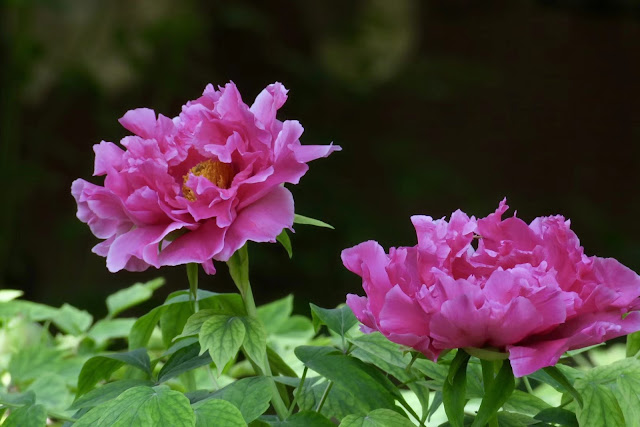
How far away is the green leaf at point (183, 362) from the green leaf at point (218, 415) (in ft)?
0.20

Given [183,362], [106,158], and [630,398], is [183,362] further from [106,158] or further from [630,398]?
[630,398]

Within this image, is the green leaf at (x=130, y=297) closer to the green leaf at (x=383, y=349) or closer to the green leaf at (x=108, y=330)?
the green leaf at (x=108, y=330)

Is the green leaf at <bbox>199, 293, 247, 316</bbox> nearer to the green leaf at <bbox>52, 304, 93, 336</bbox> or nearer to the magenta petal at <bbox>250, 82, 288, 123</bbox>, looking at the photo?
the magenta petal at <bbox>250, 82, 288, 123</bbox>

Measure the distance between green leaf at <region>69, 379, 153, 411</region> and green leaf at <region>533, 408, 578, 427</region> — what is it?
0.71 ft

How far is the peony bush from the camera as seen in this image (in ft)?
1.37

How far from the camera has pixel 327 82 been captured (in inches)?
127

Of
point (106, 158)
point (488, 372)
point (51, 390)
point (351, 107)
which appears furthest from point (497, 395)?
point (351, 107)

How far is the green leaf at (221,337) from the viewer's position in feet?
1.52

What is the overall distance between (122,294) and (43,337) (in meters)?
0.08

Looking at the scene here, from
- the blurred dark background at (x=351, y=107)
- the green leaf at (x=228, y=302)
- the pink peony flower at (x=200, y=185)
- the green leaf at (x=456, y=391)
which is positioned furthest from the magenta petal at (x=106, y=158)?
the blurred dark background at (x=351, y=107)

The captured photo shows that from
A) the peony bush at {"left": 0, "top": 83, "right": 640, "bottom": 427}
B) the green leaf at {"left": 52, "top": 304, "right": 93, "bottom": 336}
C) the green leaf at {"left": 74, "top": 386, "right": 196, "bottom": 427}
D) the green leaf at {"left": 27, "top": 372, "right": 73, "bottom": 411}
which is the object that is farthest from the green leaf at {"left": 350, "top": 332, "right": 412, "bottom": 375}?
the green leaf at {"left": 52, "top": 304, "right": 93, "bottom": 336}

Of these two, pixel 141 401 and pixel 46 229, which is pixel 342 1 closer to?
pixel 46 229

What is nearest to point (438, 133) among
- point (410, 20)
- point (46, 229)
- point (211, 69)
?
point (410, 20)

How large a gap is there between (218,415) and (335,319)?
13 cm
